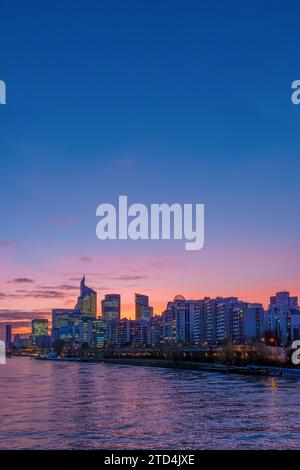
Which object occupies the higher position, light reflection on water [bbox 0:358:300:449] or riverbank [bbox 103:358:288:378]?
light reflection on water [bbox 0:358:300:449]

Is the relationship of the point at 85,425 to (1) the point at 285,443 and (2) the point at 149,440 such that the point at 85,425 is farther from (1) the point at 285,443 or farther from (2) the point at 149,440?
(1) the point at 285,443

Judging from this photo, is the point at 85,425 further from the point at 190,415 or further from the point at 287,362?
the point at 287,362

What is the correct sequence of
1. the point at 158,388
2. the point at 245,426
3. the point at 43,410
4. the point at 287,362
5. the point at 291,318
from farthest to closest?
the point at 291,318 → the point at 287,362 → the point at 158,388 → the point at 43,410 → the point at 245,426

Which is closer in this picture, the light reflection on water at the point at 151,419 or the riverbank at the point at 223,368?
the light reflection on water at the point at 151,419

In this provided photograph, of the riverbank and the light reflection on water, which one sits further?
the riverbank

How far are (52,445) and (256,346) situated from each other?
329 feet

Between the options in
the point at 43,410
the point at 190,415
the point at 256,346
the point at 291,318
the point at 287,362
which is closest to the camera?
the point at 190,415

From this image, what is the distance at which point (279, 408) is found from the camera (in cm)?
3828

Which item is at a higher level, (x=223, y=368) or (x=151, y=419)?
(x=151, y=419)

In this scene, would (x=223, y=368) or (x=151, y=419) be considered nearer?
(x=151, y=419)

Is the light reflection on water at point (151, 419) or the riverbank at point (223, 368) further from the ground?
the light reflection on water at point (151, 419)
